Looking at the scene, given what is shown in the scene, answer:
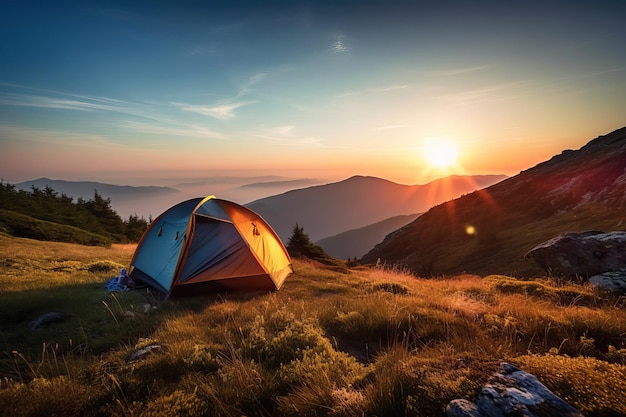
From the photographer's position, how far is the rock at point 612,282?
9.53 metres

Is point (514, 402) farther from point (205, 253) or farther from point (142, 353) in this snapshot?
point (205, 253)

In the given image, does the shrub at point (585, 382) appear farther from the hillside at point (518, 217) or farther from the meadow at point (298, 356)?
the hillside at point (518, 217)

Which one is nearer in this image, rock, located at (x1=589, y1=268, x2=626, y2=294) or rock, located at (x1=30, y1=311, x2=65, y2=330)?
rock, located at (x1=30, y1=311, x2=65, y2=330)

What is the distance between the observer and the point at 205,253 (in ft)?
37.9

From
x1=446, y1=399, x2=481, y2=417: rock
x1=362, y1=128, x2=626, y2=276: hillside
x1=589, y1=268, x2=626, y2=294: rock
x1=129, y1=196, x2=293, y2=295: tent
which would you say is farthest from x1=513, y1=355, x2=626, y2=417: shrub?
x1=362, y1=128, x2=626, y2=276: hillside

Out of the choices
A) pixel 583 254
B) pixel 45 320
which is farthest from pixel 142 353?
pixel 583 254

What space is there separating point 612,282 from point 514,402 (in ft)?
36.7

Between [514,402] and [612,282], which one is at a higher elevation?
[514,402]

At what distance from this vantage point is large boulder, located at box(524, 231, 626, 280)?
42.1 ft

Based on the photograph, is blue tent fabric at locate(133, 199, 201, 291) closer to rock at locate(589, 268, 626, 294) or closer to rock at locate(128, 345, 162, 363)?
rock at locate(128, 345, 162, 363)

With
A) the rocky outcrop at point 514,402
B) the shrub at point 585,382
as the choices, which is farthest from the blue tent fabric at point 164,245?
the shrub at point 585,382

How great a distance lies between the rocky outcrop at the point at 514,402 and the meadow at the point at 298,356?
0.54ft

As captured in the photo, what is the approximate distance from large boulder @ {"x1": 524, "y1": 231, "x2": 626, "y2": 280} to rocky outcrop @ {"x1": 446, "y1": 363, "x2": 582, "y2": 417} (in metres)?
13.2

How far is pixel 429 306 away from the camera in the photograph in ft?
24.6
